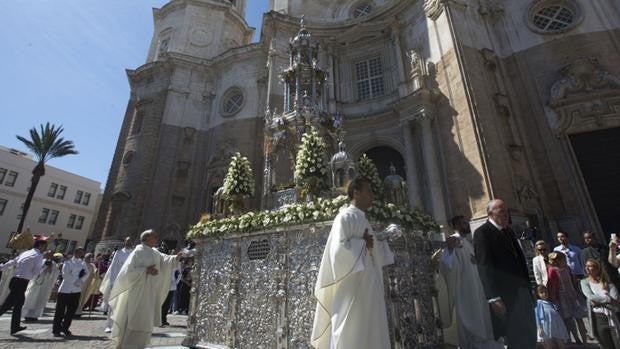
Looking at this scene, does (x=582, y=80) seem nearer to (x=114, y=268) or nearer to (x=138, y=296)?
(x=138, y=296)

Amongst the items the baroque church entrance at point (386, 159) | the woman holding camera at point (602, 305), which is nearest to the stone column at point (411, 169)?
the baroque church entrance at point (386, 159)

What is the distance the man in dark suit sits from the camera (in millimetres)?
3592

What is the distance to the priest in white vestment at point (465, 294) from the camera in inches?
198

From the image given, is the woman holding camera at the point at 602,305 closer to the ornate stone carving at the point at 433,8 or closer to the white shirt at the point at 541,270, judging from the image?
the white shirt at the point at 541,270

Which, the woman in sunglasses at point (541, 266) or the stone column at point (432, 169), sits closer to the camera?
the woman in sunglasses at point (541, 266)

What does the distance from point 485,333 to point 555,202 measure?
12285 mm

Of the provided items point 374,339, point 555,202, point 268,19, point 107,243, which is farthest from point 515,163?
point 107,243

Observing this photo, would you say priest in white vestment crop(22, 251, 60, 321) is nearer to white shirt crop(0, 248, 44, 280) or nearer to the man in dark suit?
white shirt crop(0, 248, 44, 280)

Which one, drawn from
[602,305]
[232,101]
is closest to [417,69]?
[232,101]

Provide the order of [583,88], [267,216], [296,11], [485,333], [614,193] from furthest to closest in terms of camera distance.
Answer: [296,11]
[583,88]
[614,193]
[267,216]
[485,333]

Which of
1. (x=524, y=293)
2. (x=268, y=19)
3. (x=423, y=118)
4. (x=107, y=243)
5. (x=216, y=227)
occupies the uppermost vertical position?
(x=268, y=19)

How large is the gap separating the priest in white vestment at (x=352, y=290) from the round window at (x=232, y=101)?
2203 cm

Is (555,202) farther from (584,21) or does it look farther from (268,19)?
(268,19)

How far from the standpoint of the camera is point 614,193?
13.7 metres
